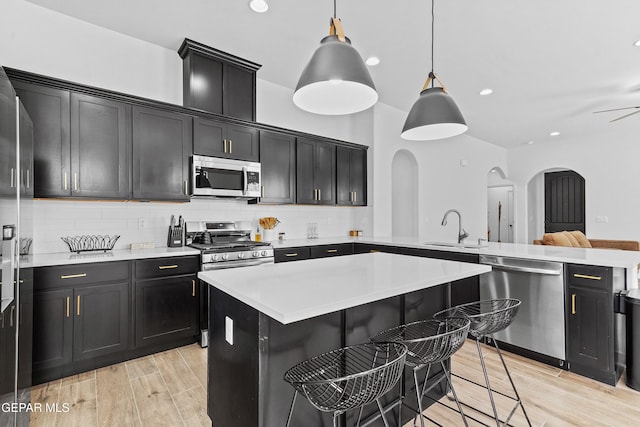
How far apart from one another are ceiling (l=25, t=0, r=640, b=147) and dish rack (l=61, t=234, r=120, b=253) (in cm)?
205

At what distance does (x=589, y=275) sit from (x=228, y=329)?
2698 millimetres

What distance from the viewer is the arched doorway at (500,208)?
29.4 feet

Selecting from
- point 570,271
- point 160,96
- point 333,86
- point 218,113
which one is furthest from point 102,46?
point 570,271

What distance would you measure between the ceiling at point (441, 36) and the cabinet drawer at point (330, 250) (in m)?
2.25

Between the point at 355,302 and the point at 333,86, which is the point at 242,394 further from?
the point at 333,86

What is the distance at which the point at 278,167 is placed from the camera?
410 centimetres

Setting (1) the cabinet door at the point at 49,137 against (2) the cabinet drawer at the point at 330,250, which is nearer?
(1) the cabinet door at the point at 49,137

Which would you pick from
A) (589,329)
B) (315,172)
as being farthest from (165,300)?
(589,329)

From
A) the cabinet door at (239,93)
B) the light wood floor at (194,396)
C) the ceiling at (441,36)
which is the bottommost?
the light wood floor at (194,396)

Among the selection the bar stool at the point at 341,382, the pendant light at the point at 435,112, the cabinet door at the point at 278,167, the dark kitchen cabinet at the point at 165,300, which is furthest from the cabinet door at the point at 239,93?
the bar stool at the point at 341,382

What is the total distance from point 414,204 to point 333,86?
437cm

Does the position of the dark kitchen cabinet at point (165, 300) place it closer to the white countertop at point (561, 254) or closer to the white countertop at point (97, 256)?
the white countertop at point (97, 256)

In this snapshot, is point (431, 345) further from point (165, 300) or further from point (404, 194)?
point (404, 194)

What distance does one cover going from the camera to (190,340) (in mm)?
3125
